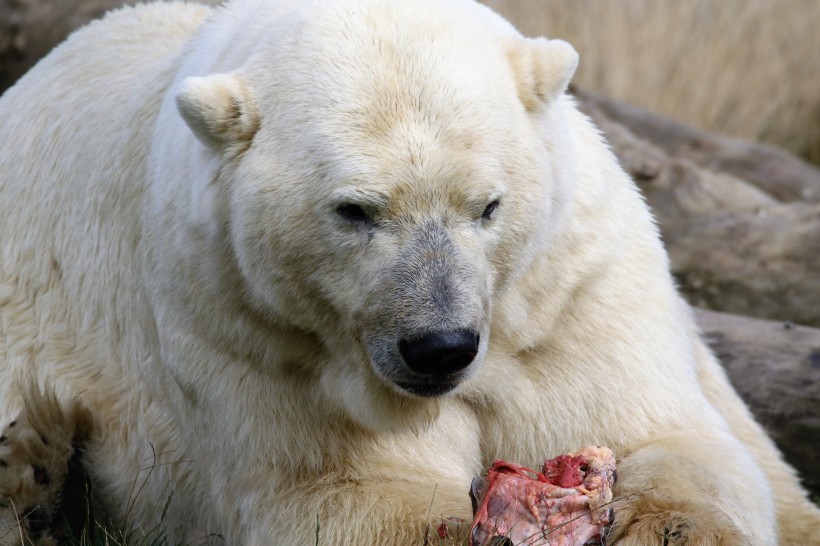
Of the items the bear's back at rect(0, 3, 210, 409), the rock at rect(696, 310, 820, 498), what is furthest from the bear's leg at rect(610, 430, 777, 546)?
the bear's back at rect(0, 3, 210, 409)

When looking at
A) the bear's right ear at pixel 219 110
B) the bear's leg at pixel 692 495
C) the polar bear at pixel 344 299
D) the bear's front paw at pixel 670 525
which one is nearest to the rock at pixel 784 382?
the polar bear at pixel 344 299

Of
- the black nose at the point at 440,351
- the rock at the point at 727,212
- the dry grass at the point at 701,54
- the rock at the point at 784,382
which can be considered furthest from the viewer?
the dry grass at the point at 701,54

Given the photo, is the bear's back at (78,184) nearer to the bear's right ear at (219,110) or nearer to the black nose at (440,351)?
the bear's right ear at (219,110)

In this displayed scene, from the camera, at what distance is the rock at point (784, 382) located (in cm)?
518

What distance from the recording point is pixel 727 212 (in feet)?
22.5

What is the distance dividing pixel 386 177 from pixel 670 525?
3.92 feet

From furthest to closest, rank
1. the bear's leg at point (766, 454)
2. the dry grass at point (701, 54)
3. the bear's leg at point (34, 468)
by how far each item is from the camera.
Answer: the dry grass at point (701, 54) < the bear's leg at point (766, 454) < the bear's leg at point (34, 468)

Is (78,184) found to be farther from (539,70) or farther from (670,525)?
(670,525)

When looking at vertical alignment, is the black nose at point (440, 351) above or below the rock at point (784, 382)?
above

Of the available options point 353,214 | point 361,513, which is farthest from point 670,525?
point 353,214

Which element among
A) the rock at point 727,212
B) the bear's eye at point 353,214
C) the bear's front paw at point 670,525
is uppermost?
the bear's eye at point 353,214

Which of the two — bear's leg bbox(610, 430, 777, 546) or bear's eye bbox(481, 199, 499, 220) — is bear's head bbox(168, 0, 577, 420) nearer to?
bear's eye bbox(481, 199, 499, 220)

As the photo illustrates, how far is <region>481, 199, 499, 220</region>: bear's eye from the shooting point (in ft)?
10.9

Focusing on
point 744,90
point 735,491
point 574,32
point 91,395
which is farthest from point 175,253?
point 744,90
